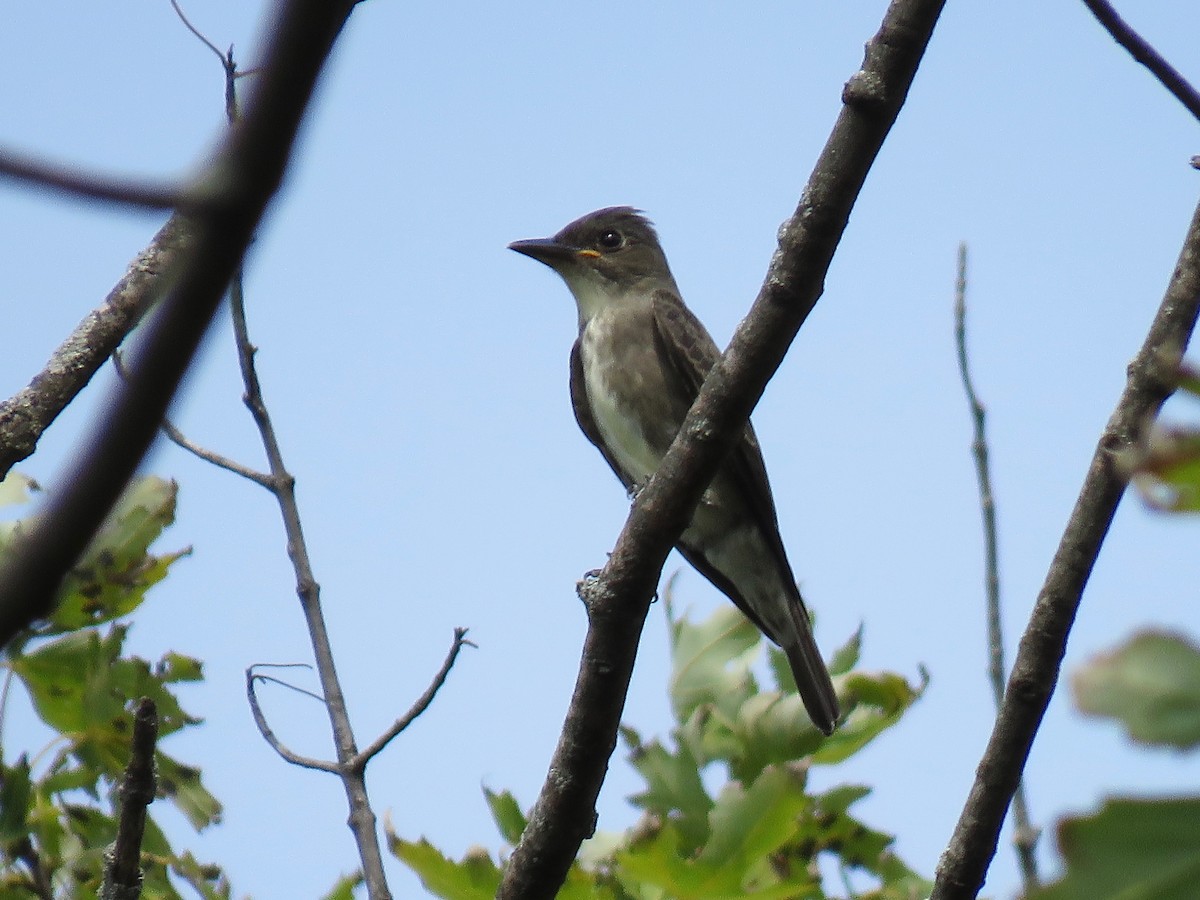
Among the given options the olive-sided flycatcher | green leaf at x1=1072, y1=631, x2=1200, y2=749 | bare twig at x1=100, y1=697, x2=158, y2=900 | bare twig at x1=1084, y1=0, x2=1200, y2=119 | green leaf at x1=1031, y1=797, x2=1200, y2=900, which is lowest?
green leaf at x1=1031, y1=797, x2=1200, y2=900

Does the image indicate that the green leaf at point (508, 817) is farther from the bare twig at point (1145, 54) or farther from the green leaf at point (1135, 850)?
the green leaf at point (1135, 850)

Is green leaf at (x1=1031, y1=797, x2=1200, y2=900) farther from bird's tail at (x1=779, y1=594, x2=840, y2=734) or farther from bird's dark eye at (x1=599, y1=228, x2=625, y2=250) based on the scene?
bird's dark eye at (x1=599, y1=228, x2=625, y2=250)

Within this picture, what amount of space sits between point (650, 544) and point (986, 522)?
43.7 inches

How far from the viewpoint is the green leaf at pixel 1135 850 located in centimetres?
85

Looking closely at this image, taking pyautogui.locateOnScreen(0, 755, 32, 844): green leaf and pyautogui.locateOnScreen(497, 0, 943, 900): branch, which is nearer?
pyautogui.locateOnScreen(497, 0, 943, 900): branch

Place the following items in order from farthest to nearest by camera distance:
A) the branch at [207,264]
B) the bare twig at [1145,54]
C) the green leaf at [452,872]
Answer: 1. the green leaf at [452,872]
2. the bare twig at [1145,54]
3. the branch at [207,264]

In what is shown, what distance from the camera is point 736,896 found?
10.6 feet

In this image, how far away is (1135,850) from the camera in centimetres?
86

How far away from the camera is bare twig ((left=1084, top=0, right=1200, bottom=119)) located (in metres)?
2.55

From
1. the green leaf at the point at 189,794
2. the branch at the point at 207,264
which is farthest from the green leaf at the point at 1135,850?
the green leaf at the point at 189,794

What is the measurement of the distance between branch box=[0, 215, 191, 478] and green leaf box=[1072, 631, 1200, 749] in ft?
9.02

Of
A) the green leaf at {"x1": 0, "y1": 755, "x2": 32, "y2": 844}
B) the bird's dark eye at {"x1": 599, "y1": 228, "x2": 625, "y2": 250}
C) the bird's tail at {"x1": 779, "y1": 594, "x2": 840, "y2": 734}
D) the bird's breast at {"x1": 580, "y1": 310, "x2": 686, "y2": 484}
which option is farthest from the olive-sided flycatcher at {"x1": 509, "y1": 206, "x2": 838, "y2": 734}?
the green leaf at {"x1": 0, "y1": 755, "x2": 32, "y2": 844}

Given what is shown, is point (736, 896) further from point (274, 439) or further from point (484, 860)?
point (274, 439)

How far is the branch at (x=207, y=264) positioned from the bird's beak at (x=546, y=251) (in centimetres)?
739
